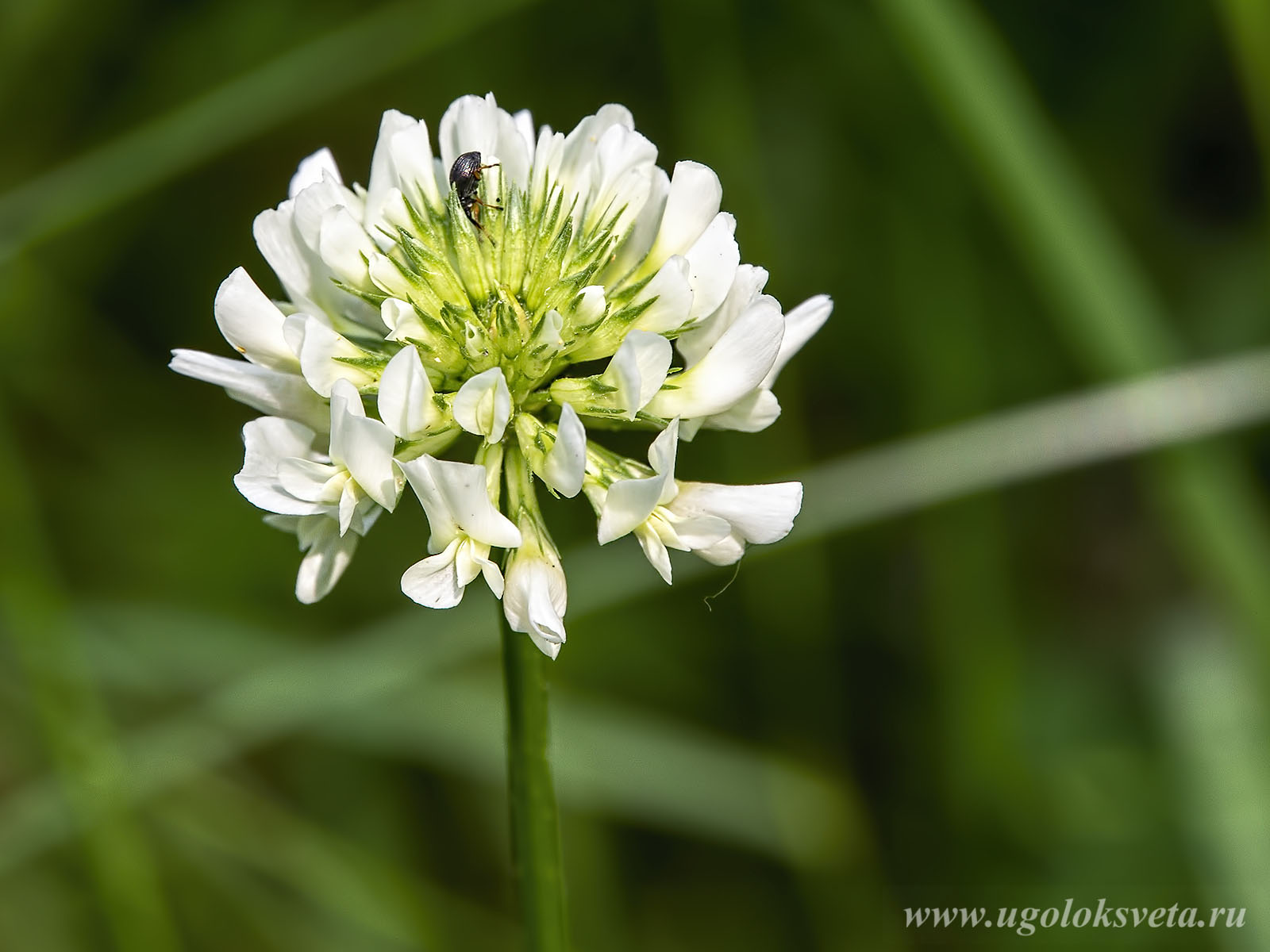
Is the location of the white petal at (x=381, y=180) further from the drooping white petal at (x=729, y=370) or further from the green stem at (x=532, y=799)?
the green stem at (x=532, y=799)

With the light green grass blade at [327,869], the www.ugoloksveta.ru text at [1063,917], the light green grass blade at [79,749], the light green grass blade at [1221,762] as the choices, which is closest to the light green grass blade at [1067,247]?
the light green grass blade at [1221,762]

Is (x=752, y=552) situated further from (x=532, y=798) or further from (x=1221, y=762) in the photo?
(x=532, y=798)

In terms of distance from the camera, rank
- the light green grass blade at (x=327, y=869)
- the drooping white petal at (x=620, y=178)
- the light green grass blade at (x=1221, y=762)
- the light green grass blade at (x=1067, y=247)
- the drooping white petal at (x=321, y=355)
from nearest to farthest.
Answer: the drooping white petal at (x=321, y=355) < the drooping white petal at (x=620, y=178) < the light green grass blade at (x=1067, y=247) < the light green grass blade at (x=1221, y=762) < the light green grass blade at (x=327, y=869)

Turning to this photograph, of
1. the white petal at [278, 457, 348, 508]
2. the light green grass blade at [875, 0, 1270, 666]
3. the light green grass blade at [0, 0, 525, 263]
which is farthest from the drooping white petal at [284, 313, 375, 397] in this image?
the light green grass blade at [875, 0, 1270, 666]

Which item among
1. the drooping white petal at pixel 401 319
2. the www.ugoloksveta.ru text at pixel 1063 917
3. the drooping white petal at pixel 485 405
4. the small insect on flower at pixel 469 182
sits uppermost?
the small insect on flower at pixel 469 182

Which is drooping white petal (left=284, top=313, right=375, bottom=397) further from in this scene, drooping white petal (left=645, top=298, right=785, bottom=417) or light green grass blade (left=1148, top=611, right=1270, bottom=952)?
light green grass blade (left=1148, top=611, right=1270, bottom=952)

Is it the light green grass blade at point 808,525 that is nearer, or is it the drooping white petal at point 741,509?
the drooping white petal at point 741,509
